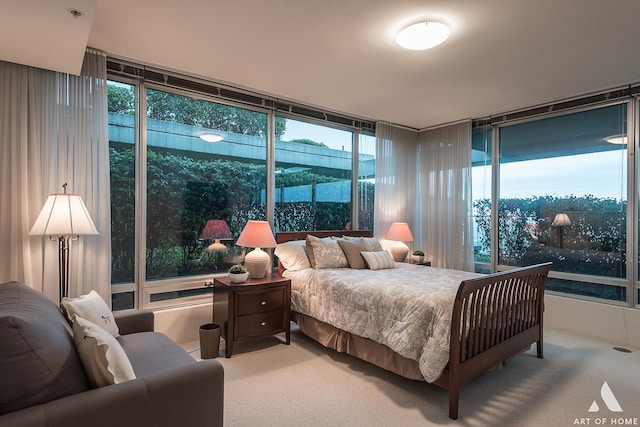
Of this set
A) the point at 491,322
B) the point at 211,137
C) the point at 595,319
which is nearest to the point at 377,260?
the point at 491,322

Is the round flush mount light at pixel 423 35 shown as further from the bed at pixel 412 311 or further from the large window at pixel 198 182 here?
the large window at pixel 198 182

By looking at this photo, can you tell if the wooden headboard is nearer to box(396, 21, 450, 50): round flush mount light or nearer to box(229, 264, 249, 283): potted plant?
box(229, 264, 249, 283): potted plant

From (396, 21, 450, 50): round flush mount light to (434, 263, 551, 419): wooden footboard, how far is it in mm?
1746

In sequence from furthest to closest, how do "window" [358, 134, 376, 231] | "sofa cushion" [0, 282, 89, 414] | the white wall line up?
"window" [358, 134, 376, 231]
the white wall
"sofa cushion" [0, 282, 89, 414]

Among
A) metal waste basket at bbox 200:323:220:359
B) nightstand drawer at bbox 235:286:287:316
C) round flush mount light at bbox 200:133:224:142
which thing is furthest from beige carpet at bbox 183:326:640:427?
round flush mount light at bbox 200:133:224:142

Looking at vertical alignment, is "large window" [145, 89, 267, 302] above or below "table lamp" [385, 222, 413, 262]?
above

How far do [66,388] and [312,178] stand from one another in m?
3.63

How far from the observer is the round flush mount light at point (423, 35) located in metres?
2.47

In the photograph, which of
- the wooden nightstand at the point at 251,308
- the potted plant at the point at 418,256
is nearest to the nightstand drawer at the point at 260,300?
the wooden nightstand at the point at 251,308

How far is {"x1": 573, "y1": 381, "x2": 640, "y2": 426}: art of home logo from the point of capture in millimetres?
2209

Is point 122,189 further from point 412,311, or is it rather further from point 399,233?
point 399,233

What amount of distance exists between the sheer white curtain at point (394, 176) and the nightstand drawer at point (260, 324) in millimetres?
2216

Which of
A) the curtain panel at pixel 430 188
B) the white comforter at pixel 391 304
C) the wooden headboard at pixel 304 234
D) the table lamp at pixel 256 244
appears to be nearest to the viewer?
the white comforter at pixel 391 304

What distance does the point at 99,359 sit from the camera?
1.41 metres
